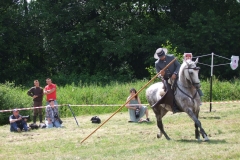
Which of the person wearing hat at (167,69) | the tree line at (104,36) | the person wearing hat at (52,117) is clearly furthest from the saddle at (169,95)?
the tree line at (104,36)

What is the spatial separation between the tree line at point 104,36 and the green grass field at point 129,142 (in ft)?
70.8

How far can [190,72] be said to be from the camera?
12102 millimetres

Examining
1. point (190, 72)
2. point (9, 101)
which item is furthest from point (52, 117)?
point (190, 72)

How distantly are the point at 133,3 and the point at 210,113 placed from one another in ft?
79.2

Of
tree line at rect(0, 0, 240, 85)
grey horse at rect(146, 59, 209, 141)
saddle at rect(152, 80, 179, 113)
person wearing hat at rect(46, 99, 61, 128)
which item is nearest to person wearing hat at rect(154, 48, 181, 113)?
saddle at rect(152, 80, 179, 113)

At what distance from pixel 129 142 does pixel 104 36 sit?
28724 millimetres

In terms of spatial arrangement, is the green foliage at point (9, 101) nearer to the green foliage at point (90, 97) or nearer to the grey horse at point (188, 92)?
the green foliage at point (90, 97)

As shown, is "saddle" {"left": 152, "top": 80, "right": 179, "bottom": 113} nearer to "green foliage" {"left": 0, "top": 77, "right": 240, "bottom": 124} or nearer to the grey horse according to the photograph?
the grey horse

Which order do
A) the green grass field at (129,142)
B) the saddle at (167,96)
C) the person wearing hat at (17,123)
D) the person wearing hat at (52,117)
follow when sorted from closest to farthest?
the green grass field at (129,142)
the saddle at (167,96)
the person wearing hat at (17,123)
the person wearing hat at (52,117)

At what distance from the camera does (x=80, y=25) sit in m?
41.2

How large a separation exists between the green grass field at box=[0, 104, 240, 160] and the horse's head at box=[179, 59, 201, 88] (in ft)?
4.67

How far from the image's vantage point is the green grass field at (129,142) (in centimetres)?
1050

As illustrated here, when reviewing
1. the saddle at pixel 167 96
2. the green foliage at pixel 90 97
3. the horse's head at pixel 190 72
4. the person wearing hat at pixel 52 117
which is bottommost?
the green foliage at pixel 90 97

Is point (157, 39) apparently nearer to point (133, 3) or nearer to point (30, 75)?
point (133, 3)
